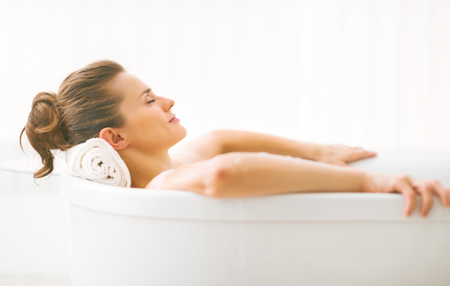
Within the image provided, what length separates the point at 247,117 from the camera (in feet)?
9.00

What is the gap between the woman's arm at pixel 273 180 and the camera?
0.88 meters

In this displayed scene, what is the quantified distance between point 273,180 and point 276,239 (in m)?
0.12

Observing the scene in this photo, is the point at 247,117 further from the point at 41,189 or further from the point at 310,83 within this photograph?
the point at 41,189

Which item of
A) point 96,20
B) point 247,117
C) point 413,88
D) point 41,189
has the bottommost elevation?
point 41,189

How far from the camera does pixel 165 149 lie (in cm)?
128

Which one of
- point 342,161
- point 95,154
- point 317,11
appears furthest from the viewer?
point 317,11

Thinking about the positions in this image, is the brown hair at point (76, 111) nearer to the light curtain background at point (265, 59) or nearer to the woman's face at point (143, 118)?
the woman's face at point (143, 118)

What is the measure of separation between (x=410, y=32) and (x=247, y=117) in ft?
3.53

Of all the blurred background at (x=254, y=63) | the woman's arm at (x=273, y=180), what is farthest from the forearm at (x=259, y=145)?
the blurred background at (x=254, y=63)

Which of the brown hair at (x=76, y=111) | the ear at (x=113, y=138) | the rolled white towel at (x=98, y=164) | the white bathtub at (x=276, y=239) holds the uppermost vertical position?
the brown hair at (x=76, y=111)

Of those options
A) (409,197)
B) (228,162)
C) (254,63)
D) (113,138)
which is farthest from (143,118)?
(254,63)

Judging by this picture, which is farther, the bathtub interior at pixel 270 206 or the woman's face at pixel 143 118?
the woman's face at pixel 143 118

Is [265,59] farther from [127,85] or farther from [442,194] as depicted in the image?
[442,194]

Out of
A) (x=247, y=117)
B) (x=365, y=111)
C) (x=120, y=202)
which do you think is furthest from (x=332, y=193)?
(x=365, y=111)
